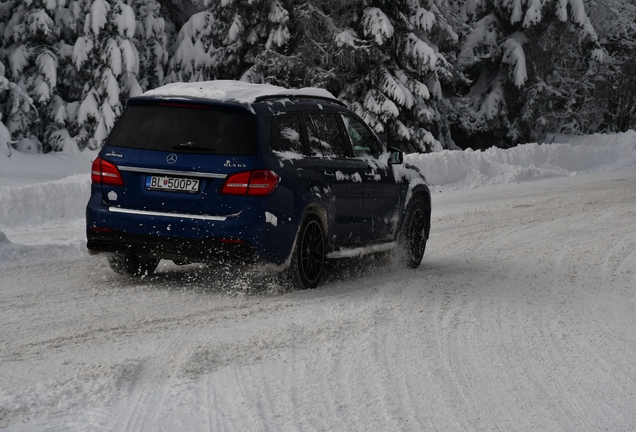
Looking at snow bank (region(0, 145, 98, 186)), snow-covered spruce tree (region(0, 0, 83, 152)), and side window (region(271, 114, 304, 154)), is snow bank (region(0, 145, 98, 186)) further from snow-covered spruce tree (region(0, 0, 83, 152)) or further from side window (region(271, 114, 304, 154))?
side window (region(271, 114, 304, 154))

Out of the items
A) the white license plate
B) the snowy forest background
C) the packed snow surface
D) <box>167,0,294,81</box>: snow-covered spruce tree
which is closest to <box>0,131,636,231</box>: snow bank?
the snowy forest background

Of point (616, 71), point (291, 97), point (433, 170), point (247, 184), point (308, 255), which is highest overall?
point (616, 71)

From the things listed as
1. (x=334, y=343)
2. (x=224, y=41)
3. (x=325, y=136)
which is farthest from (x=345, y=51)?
(x=334, y=343)

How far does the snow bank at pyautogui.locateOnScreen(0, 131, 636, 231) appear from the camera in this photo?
48.3 feet

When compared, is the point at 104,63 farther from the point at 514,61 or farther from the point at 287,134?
the point at 287,134

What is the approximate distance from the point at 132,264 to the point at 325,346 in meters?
3.09

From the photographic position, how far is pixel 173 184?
771 cm

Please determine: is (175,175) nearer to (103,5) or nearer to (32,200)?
(32,200)

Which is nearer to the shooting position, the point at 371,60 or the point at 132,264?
the point at 132,264

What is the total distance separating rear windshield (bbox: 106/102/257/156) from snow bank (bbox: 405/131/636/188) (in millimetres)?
13303

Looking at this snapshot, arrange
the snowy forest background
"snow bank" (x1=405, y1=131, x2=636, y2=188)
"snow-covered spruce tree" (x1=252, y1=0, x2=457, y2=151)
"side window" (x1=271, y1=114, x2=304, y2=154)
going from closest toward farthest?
"side window" (x1=271, y1=114, x2=304, y2=154), "snow bank" (x1=405, y1=131, x2=636, y2=188), the snowy forest background, "snow-covered spruce tree" (x1=252, y1=0, x2=457, y2=151)

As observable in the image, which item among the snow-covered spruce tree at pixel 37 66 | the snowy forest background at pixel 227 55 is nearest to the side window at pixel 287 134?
the snowy forest background at pixel 227 55

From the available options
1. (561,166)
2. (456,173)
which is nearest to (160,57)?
(456,173)

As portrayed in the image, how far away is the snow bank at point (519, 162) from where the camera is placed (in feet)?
70.3
